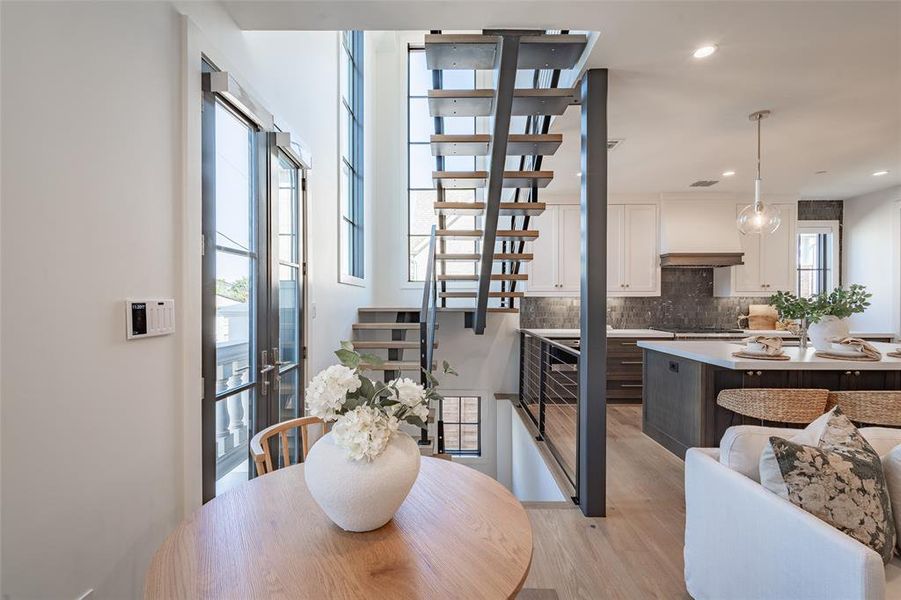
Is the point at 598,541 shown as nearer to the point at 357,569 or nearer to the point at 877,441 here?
the point at 877,441

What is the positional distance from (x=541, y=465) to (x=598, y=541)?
115 cm

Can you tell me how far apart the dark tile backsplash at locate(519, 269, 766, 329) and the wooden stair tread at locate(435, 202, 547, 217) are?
2425 millimetres

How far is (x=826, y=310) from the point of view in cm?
259

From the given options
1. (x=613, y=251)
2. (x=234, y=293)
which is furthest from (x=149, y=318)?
(x=613, y=251)

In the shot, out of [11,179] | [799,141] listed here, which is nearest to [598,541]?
[11,179]

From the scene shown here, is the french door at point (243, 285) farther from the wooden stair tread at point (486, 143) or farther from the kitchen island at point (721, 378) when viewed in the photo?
the kitchen island at point (721, 378)

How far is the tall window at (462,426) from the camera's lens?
495 centimetres

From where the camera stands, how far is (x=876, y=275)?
5355mm

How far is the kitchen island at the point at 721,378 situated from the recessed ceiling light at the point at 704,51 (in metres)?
1.72

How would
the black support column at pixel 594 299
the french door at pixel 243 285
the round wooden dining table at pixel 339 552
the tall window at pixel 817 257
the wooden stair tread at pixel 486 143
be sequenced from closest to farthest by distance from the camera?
the round wooden dining table at pixel 339 552
the french door at pixel 243 285
the black support column at pixel 594 299
the wooden stair tread at pixel 486 143
the tall window at pixel 817 257

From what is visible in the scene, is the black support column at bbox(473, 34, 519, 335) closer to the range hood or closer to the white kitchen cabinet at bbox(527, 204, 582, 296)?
the white kitchen cabinet at bbox(527, 204, 582, 296)

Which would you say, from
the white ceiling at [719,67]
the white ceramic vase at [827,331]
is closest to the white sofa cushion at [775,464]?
the white ceramic vase at [827,331]

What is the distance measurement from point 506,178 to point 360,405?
248 centimetres

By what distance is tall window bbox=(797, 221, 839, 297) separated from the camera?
5.82m
